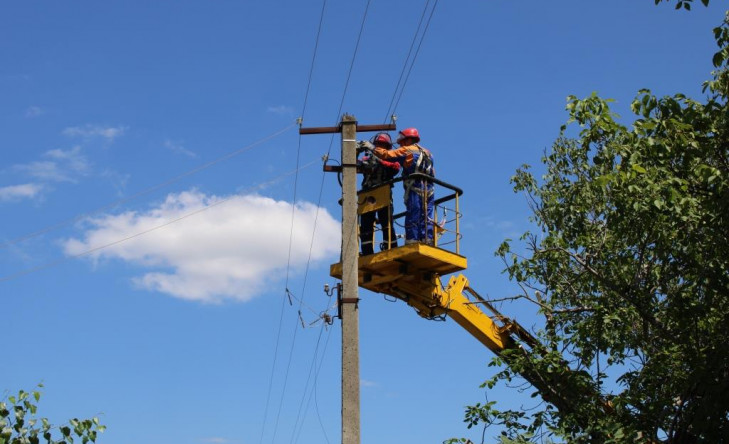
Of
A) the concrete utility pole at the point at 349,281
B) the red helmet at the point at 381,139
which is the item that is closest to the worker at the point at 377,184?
the red helmet at the point at 381,139

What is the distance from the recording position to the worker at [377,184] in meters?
14.0

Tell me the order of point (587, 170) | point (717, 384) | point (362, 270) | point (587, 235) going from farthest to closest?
point (587, 170)
point (587, 235)
point (362, 270)
point (717, 384)

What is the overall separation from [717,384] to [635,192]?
2641 mm

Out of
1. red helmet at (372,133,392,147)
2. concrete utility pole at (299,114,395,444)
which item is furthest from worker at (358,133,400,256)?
concrete utility pole at (299,114,395,444)

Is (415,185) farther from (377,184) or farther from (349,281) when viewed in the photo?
(349,281)

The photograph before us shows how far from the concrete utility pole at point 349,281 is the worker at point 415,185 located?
98 cm

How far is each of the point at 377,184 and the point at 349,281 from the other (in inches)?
111

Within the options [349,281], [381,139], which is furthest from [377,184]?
[349,281]

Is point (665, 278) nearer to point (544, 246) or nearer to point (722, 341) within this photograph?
point (722, 341)

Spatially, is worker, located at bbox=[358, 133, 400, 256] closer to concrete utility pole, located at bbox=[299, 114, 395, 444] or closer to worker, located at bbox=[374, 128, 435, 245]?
worker, located at bbox=[374, 128, 435, 245]

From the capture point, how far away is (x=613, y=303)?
14.1 metres

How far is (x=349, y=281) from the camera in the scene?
11859mm

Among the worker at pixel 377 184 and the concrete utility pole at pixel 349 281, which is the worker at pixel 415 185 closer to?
the worker at pixel 377 184

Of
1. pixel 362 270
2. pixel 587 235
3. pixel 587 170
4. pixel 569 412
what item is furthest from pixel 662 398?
pixel 587 170
